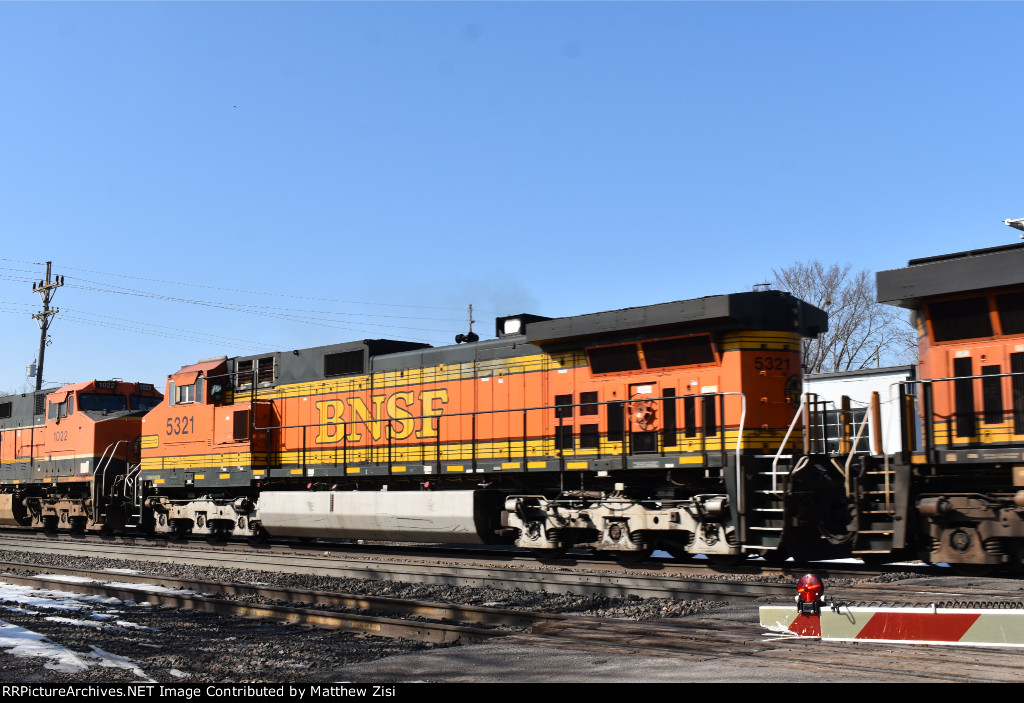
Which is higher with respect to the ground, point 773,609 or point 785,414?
point 785,414

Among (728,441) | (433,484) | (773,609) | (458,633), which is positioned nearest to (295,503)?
(433,484)

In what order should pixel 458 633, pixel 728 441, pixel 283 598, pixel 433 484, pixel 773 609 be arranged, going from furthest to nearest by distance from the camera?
1. pixel 433 484
2. pixel 728 441
3. pixel 283 598
4. pixel 458 633
5. pixel 773 609

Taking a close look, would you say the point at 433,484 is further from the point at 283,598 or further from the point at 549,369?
the point at 283,598

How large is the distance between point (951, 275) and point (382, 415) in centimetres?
956

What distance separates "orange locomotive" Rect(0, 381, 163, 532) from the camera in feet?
69.2

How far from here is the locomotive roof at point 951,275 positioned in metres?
9.98

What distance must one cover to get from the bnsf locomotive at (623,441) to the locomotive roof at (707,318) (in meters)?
0.03

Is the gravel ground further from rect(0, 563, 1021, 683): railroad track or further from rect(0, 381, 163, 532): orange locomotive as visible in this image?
rect(0, 381, 163, 532): orange locomotive

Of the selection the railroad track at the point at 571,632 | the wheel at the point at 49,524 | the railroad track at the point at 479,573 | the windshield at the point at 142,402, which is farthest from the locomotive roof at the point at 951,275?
the wheel at the point at 49,524

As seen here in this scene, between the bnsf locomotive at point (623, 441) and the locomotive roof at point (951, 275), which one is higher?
the locomotive roof at point (951, 275)

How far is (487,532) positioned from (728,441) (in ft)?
13.9

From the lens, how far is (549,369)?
554 inches

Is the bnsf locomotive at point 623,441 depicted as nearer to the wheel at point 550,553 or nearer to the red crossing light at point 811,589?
the wheel at point 550,553

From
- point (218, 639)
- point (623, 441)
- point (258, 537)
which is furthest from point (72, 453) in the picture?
point (218, 639)
